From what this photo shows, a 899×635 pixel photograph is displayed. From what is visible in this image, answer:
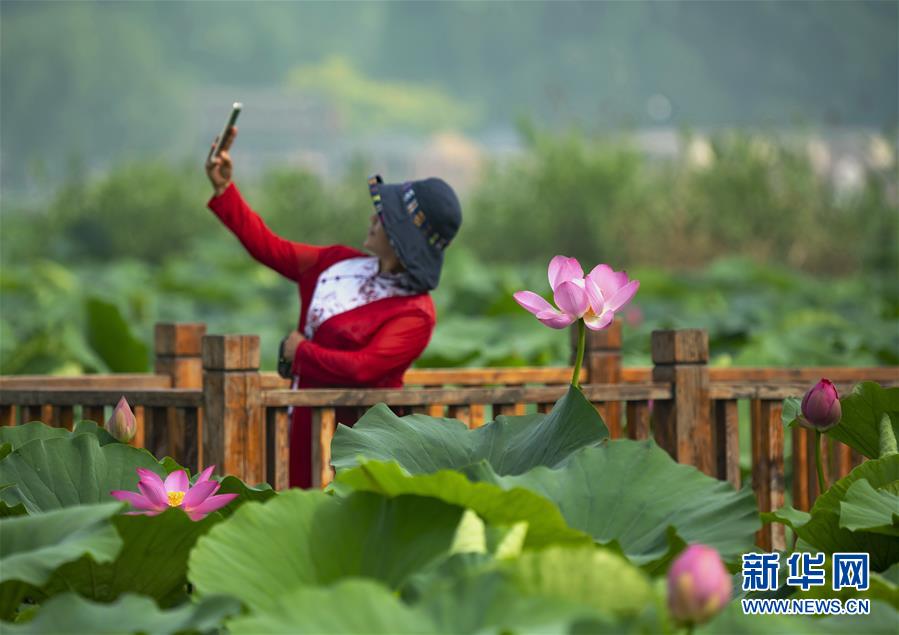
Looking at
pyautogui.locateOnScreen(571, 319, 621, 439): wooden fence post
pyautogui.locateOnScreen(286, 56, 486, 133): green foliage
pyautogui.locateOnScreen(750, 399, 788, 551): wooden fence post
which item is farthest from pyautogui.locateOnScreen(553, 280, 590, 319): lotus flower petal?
pyautogui.locateOnScreen(286, 56, 486, 133): green foliage

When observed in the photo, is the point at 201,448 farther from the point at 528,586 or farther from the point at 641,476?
the point at 528,586

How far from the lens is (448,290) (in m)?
13.1

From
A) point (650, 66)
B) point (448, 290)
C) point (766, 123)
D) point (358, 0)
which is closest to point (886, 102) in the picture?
point (650, 66)

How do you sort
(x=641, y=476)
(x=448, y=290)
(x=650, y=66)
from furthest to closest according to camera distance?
(x=650, y=66) → (x=448, y=290) → (x=641, y=476)

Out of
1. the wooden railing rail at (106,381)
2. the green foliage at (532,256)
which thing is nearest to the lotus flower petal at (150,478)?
the wooden railing rail at (106,381)

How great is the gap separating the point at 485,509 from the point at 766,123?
21810mm

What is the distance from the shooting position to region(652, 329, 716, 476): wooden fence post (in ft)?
12.8

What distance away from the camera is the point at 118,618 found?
133 centimetres

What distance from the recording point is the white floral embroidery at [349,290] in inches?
145

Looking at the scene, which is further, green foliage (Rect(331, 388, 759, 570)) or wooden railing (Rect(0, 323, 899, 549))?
wooden railing (Rect(0, 323, 899, 549))

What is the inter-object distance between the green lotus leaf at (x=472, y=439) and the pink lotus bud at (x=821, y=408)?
1.45ft

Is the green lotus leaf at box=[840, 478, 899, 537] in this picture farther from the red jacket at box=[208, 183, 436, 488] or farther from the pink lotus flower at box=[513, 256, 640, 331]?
the red jacket at box=[208, 183, 436, 488]

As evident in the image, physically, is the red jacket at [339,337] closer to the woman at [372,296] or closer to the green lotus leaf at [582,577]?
the woman at [372,296]

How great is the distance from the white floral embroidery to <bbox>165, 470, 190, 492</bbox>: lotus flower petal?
177 centimetres
